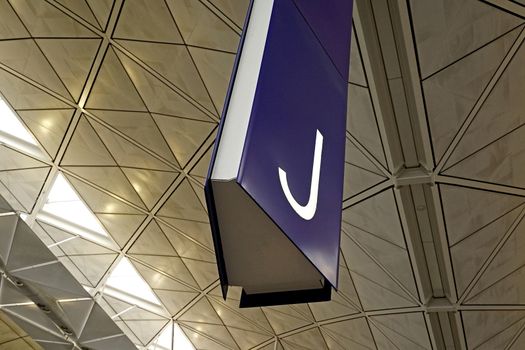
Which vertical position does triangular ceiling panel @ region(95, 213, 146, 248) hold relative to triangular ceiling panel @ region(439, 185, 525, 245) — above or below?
above

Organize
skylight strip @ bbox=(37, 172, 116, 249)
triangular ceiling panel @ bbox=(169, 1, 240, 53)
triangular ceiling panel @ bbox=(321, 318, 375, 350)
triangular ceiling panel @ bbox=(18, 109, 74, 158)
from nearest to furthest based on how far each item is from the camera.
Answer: triangular ceiling panel @ bbox=(169, 1, 240, 53), triangular ceiling panel @ bbox=(18, 109, 74, 158), triangular ceiling panel @ bbox=(321, 318, 375, 350), skylight strip @ bbox=(37, 172, 116, 249)

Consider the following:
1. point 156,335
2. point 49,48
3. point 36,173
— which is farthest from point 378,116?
point 156,335

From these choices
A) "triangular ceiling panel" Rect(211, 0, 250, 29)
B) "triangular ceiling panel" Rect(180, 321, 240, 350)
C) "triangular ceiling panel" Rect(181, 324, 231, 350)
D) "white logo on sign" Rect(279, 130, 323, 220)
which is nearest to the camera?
"white logo on sign" Rect(279, 130, 323, 220)

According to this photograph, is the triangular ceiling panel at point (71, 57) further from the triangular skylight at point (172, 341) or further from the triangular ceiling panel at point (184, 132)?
the triangular skylight at point (172, 341)

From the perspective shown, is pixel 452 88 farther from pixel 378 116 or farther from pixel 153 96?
pixel 153 96

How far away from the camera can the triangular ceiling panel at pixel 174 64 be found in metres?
16.0

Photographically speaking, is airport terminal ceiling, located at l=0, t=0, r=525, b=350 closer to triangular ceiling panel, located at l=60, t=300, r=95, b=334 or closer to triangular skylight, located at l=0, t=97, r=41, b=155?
triangular skylight, located at l=0, t=97, r=41, b=155

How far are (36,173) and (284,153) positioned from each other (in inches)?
761

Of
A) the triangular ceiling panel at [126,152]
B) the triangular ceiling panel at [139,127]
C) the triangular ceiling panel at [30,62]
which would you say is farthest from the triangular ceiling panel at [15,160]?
the triangular ceiling panel at [139,127]

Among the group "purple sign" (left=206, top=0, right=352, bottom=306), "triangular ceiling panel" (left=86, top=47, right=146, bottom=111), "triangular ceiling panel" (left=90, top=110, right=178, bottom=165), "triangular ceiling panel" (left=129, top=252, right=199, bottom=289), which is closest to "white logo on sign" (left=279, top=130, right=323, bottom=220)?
"purple sign" (left=206, top=0, right=352, bottom=306)

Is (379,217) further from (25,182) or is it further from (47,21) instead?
(25,182)

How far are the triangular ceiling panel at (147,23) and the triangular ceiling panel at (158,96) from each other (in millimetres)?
1000

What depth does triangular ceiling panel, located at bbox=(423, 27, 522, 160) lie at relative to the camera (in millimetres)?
13445

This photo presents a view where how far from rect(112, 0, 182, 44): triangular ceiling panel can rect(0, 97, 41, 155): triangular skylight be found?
305 inches
